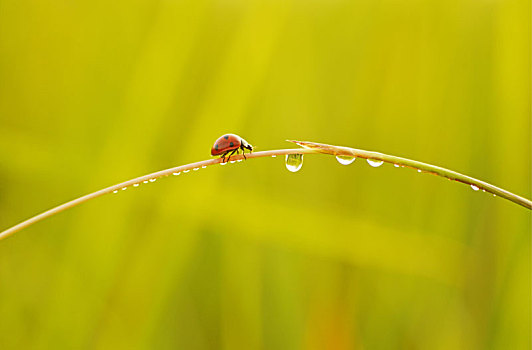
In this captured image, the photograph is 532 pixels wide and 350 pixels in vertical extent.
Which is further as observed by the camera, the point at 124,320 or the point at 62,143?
the point at 62,143

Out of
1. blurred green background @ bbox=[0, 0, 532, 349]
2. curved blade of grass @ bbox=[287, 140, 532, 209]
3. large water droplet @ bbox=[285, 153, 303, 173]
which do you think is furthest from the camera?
blurred green background @ bbox=[0, 0, 532, 349]

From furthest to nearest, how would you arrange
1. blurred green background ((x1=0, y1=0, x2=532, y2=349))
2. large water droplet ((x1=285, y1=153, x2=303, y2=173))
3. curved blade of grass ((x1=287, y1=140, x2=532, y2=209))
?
blurred green background ((x1=0, y1=0, x2=532, y2=349)) < large water droplet ((x1=285, y1=153, x2=303, y2=173)) < curved blade of grass ((x1=287, y1=140, x2=532, y2=209))

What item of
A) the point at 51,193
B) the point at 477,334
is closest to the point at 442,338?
the point at 477,334

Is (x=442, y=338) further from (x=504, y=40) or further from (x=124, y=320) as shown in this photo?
(x=504, y=40)

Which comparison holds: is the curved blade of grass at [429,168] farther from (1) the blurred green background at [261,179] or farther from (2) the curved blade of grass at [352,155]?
(1) the blurred green background at [261,179]

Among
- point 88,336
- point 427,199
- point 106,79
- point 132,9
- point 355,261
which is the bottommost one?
point 88,336

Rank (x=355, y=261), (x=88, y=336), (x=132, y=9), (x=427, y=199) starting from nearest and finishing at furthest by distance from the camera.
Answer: (x=88, y=336), (x=355, y=261), (x=427, y=199), (x=132, y=9)

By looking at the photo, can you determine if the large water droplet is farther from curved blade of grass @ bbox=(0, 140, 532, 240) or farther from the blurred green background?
the blurred green background

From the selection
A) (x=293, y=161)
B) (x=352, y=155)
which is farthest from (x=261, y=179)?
(x=352, y=155)

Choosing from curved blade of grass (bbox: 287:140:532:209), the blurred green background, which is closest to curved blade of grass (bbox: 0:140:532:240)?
curved blade of grass (bbox: 287:140:532:209)
